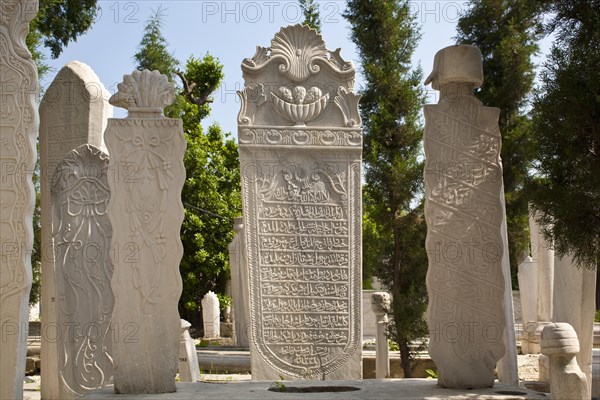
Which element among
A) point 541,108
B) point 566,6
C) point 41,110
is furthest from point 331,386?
point 41,110

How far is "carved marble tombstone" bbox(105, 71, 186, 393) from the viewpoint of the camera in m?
4.96

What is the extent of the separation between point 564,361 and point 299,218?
2862mm

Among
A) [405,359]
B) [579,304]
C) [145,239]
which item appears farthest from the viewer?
[405,359]

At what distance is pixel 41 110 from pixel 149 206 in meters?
2.91

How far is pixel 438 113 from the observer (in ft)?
18.4

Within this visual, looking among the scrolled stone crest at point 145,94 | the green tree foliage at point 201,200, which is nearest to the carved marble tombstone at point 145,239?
the scrolled stone crest at point 145,94

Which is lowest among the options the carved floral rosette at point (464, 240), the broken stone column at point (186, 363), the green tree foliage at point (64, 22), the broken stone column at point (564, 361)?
the broken stone column at point (186, 363)

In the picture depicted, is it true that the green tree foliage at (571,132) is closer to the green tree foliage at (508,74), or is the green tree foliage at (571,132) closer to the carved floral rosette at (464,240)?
the carved floral rosette at (464,240)

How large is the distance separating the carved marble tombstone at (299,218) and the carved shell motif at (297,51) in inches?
0.5

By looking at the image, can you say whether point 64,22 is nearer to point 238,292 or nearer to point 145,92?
point 238,292

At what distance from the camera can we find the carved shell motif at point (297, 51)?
23.9 ft

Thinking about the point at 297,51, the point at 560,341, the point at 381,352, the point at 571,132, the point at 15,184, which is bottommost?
the point at 381,352

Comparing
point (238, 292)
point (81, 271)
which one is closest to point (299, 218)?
point (81, 271)

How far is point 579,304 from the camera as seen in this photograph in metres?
7.12
